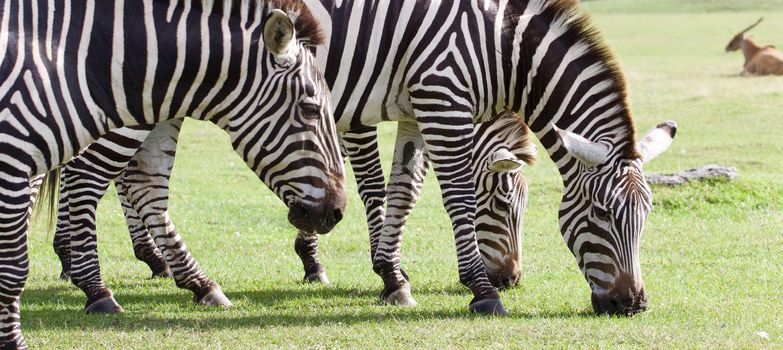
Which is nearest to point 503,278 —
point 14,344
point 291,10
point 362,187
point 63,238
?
point 362,187

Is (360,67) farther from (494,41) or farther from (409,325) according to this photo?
(409,325)

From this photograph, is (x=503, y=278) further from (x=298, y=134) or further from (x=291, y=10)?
(x=291, y=10)

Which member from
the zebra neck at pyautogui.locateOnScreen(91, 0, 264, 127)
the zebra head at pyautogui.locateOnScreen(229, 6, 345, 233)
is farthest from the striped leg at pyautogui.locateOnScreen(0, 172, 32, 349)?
the zebra head at pyautogui.locateOnScreen(229, 6, 345, 233)

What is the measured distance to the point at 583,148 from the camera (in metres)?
7.87

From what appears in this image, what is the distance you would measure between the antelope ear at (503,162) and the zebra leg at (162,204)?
2.37m

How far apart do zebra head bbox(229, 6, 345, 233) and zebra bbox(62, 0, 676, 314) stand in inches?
73.0

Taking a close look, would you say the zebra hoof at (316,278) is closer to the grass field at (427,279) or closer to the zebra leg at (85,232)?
the grass field at (427,279)

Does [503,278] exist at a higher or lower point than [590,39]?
lower

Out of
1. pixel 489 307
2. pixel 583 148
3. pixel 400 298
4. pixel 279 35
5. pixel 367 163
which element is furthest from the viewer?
pixel 367 163

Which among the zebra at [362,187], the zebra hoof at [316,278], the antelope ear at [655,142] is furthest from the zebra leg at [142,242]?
the antelope ear at [655,142]

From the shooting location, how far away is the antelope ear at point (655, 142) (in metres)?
8.38

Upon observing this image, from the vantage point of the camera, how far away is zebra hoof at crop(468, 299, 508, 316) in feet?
26.9

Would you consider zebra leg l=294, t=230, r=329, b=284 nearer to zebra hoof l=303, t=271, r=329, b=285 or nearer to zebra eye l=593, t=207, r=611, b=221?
zebra hoof l=303, t=271, r=329, b=285

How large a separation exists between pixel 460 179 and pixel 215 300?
2.18 m
